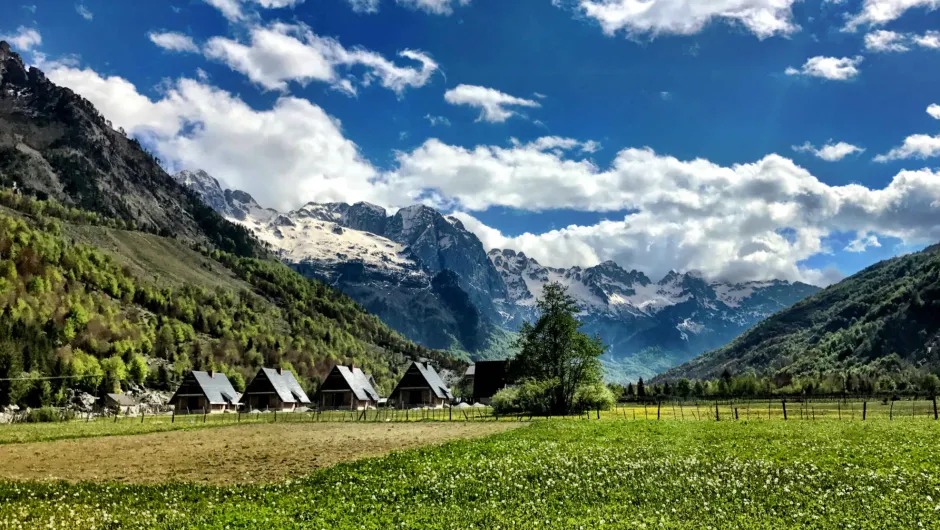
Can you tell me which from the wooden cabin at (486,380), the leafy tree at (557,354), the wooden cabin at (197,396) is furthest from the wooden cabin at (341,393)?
the leafy tree at (557,354)

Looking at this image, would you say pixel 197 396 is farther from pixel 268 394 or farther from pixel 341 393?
pixel 341 393

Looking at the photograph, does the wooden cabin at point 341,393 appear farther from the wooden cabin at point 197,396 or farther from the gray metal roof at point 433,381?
the wooden cabin at point 197,396

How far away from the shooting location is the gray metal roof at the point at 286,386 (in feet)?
492

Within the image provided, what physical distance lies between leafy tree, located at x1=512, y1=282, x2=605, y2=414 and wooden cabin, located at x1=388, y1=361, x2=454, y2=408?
64671 millimetres

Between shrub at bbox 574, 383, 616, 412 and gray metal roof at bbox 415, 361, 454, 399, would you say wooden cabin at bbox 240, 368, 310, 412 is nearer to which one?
gray metal roof at bbox 415, 361, 454, 399

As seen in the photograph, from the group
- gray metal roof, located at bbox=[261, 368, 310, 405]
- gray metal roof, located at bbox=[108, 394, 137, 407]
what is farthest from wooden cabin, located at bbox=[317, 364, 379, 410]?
gray metal roof, located at bbox=[108, 394, 137, 407]

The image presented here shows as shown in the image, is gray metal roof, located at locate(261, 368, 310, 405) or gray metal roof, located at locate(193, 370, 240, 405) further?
gray metal roof, located at locate(261, 368, 310, 405)

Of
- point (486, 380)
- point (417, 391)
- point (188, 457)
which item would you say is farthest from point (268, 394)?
point (188, 457)

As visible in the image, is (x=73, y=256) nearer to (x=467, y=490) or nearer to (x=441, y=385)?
(x=441, y=385)

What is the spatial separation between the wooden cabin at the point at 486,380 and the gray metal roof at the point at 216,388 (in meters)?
60.4

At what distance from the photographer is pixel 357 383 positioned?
15800 centimetres

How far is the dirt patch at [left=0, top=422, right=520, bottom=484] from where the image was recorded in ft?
92.4

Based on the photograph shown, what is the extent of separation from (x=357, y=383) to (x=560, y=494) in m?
144

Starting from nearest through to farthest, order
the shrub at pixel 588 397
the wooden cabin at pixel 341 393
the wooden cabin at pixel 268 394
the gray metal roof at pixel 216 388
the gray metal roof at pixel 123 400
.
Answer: the shrub at pixel 588 397
the gray metal roof at pixel 123 400
the gray metal roof at pixel 216 388
the wooden cabin at pixel 268 394
the wooden cabin at pixel 341 393
